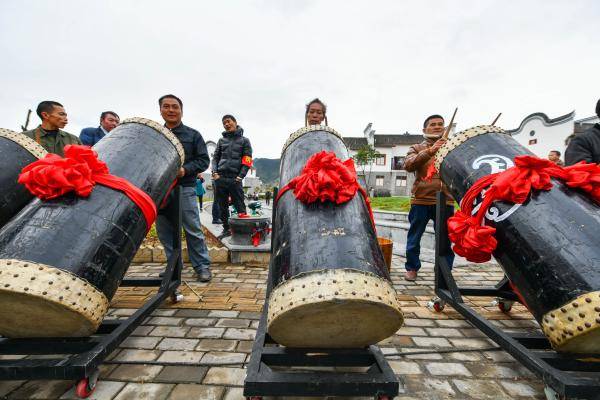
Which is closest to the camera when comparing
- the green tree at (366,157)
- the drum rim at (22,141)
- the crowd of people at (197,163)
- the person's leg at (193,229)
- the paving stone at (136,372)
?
the paving stone at (136,372)

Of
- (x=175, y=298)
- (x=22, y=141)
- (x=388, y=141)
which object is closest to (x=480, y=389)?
(x=175, y=298)

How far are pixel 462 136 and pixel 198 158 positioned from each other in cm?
309

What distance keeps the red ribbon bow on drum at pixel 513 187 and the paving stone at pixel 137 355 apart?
2.49 metres

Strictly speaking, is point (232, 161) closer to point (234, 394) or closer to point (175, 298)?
point (175, 298)

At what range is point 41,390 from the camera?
175 centimetres

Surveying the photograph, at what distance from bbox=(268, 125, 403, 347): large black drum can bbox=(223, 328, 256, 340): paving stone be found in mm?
913

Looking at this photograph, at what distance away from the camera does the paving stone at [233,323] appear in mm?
2653

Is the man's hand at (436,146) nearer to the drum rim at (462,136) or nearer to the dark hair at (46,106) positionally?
the drum rim at (462,136)

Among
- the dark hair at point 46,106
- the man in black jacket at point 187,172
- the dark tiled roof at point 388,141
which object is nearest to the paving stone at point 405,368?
the man in black jacket at point 187,172

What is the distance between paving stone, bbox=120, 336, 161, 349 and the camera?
7.51 feet

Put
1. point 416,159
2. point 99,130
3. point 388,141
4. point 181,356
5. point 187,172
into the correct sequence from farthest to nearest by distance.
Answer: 1. point 388,141
2. point 99,130
3. point 416,159
4. point 187,172
5. point 181,356

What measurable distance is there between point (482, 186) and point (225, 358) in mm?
2379

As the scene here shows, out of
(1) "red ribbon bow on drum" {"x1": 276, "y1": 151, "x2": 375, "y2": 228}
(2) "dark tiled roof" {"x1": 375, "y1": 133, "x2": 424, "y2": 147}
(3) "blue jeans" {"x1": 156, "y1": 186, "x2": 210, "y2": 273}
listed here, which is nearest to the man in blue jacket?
(3) "blue jeans" {"x1": 156, "y1": 186, "x2": 210, "y2": 273}

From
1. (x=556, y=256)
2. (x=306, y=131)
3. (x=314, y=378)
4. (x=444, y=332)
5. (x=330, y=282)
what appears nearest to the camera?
(x=330, y=282)
